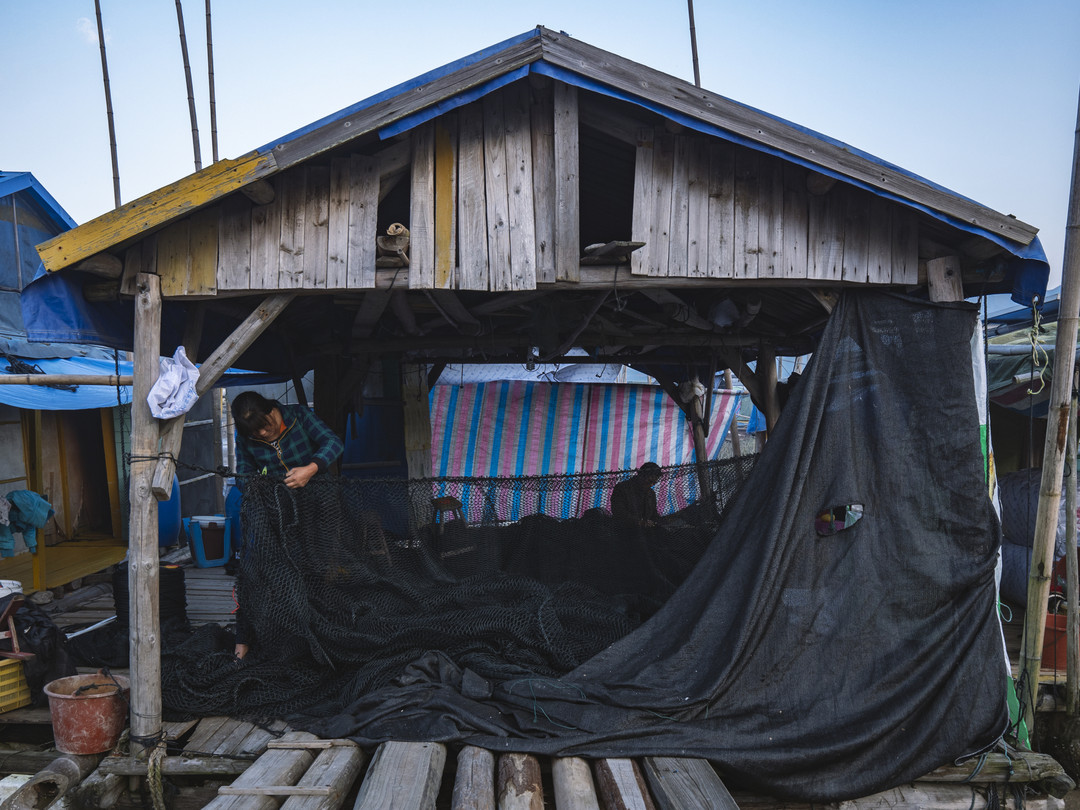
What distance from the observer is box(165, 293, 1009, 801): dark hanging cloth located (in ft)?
12.2

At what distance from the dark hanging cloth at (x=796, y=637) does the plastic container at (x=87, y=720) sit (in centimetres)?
34

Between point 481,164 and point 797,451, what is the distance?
8.51ft

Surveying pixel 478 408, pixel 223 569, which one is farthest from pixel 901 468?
pixel 223 569

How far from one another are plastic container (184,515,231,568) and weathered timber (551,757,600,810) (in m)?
6.66

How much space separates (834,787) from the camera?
11.8 feet

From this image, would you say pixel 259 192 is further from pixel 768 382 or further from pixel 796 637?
pixel 768 382

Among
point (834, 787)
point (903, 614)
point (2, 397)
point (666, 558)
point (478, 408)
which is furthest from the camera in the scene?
point (478, 408)

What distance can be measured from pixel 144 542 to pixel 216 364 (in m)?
Result: 1.11

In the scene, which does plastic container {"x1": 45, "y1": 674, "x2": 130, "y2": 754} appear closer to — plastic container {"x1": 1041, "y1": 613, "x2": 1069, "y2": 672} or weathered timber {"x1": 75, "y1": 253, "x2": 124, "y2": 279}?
weathered timber {"x1": 75, "y1": 253, "x2": 124, "y2": 279}

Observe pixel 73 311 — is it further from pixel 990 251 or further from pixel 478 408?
pixel 478 408

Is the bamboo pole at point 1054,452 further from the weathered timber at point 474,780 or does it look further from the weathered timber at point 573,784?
the weathered timber at point 474,780

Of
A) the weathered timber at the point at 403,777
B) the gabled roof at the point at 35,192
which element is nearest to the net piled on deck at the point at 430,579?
the weathered timber at the point at 403,777

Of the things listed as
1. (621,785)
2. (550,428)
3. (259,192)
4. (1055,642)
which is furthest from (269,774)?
(550,428)

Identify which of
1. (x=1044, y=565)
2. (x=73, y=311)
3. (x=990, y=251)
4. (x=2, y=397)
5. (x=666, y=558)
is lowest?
(x=666, y=558)
